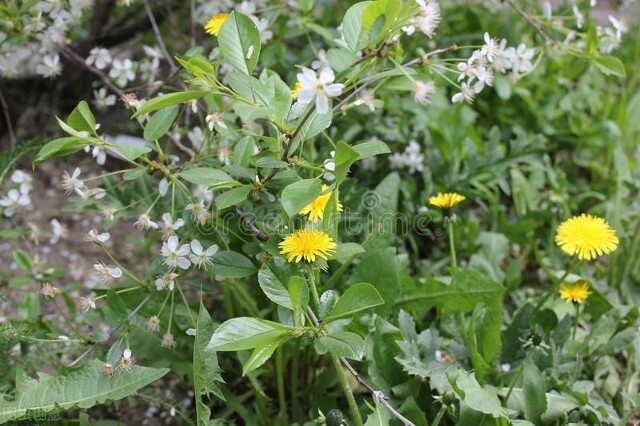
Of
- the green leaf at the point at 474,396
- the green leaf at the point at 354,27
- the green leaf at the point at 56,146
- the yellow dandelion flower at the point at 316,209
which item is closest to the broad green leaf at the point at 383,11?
the green leaf at the point at 354,27

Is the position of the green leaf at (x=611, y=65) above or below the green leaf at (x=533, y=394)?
above

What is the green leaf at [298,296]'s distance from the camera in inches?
41.0

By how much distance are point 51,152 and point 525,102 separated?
5.87 ft

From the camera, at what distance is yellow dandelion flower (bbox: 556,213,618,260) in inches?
55.5

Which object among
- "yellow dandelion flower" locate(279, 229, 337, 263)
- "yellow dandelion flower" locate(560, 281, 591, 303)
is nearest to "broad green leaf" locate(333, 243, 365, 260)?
"yellow dandelion flower" locate(279, 229, 337, 263)

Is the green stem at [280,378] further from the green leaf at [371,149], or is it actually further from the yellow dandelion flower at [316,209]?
the green leaf at [371,149]

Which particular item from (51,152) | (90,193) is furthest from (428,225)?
(51,152)

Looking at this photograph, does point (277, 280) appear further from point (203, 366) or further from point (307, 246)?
point (203, 366)

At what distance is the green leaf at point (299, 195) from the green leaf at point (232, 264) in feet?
0.89

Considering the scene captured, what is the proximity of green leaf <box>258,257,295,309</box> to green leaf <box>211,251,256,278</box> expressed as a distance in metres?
0.09

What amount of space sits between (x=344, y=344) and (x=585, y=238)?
0.65m

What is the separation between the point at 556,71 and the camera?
254 cm

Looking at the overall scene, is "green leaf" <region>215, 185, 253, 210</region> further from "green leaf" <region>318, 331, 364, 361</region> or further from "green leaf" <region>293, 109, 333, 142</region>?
"green leaf" <region>318, 331, 364, 361</region>

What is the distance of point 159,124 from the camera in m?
1.29
